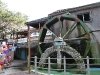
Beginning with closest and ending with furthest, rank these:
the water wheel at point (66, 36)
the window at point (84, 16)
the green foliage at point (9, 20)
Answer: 1. the water wheel at point (66, 36)
2. the window at point (84, 16)
3. the green foliage at point (9, 20)

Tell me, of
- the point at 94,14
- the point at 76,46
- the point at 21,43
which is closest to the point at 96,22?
the point at 94,14

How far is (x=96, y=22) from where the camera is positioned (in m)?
17.3

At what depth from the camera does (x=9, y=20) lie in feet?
97.8

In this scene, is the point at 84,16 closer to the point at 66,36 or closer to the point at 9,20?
the point at 66,36

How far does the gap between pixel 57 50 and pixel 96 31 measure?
10.4ft

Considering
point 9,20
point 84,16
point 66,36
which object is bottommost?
point 66,36

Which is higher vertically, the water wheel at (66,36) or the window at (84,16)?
the window at (84,16)

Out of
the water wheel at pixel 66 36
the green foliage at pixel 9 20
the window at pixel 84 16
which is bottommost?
the water wheel at pixel 66 36

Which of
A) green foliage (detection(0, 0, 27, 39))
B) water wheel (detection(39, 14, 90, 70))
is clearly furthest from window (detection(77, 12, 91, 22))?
green foliage (detection(0, 0, 27, 39))

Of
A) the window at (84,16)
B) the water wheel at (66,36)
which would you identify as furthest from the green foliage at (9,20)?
the window at (84,16)

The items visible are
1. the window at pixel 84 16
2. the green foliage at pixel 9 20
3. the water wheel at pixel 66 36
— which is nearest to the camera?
the water wheel at pixel 66 36

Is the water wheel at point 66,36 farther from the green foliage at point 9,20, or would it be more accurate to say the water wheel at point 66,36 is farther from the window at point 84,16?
the green foliage at point 9,20

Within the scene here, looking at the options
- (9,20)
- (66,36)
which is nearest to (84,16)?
(66,36)

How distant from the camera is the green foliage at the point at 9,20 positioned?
29.5 metres
